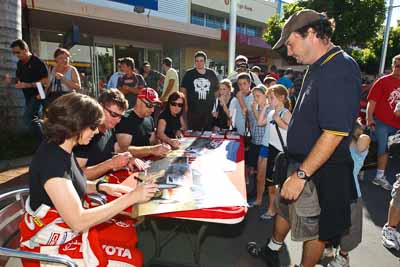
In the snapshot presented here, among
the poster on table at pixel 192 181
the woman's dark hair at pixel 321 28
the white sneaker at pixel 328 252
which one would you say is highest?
the woman's dark hair at pixel 321 28

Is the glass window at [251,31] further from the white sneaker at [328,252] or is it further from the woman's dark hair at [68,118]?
the woman's dark hair at [68,118]

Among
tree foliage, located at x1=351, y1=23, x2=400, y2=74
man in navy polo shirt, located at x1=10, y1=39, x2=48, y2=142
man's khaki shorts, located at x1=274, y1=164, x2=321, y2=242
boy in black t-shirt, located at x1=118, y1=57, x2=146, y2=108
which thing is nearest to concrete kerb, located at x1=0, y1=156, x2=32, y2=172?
man in navy polo shirt, located at x1=10, y1=39, x2=48, y2=142

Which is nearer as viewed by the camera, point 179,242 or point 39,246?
point 39,246

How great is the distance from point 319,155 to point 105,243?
1.32 metres

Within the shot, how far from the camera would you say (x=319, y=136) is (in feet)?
6.07

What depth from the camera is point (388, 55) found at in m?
21.6

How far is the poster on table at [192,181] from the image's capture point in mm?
1627

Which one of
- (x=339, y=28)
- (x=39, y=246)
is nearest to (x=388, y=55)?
(x=339, y=28)

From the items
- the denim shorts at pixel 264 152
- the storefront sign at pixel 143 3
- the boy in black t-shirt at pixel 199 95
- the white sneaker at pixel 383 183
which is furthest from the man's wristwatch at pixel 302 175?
the storefront sign at pixel 143 3

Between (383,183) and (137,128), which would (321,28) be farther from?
(383,183)

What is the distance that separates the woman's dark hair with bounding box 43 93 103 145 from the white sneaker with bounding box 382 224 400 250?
9.51 ft

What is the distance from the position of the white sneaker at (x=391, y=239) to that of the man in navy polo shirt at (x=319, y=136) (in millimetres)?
1275

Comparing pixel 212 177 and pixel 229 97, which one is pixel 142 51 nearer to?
pixel 229 97

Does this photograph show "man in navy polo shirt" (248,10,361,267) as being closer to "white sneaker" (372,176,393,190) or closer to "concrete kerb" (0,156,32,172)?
"white sneaker" (372,176,393,190)
